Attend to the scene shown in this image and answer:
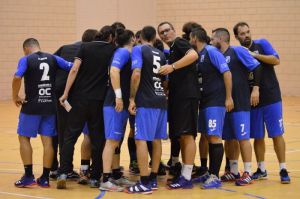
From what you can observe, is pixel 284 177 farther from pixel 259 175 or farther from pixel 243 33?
pixel 243 33

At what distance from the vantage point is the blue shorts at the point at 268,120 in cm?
828

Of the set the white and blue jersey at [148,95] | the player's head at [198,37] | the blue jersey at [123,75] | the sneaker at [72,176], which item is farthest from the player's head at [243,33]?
the sneaker at [72,176]

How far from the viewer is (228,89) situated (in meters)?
7.86

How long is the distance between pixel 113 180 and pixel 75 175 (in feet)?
2.78

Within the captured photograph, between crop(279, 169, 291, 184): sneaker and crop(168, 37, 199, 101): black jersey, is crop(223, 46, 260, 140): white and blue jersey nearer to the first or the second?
crop(168, 37, 199, 101): black jersey

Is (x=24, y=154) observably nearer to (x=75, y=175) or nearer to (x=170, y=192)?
(x=75, y=175)

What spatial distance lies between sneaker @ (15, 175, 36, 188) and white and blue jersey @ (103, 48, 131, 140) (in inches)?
43.9

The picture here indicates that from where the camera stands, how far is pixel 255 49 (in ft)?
27.9

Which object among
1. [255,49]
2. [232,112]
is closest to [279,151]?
[232,112]

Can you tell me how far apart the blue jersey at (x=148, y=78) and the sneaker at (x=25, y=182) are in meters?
1.67

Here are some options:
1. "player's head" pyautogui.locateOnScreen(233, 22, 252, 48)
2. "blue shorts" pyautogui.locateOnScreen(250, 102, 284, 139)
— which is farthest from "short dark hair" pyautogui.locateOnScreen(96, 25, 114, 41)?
"blue shorts" pyautogui.locateOnScreen(250, 102, 284, 139)

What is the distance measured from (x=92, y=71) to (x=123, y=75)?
40cm

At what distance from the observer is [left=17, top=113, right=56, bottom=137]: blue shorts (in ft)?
26.4

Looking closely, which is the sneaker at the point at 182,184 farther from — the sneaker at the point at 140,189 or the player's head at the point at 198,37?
the player's head at the point at 198,37
